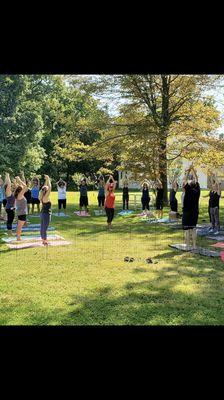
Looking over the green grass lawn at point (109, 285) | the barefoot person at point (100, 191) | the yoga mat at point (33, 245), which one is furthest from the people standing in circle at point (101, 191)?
the yoga mat at point (33, 245)

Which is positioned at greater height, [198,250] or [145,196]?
[145,196]

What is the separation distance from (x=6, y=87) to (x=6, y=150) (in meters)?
1.15

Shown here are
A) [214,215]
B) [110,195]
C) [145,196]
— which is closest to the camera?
[214,215]

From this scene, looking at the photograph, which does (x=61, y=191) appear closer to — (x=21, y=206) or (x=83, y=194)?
(x=83, y=194)

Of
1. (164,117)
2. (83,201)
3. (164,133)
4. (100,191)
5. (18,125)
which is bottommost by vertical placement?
(83,201)

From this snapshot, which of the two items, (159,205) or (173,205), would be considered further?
(159,205)

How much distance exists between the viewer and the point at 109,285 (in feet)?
15.9

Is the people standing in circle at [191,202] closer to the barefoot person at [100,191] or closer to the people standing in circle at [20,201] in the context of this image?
the people standing in circle at [20,201]

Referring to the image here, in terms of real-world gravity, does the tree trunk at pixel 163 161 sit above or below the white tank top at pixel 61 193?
above

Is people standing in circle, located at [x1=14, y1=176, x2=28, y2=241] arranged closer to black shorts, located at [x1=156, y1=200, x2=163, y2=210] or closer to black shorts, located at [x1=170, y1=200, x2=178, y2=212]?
black shorts, located at [x1=170, y1=200, x2=178, y2=212]

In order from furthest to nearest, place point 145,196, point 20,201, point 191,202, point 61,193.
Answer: point 145,196 → point 61,193 → point 20,201 → point 191,202

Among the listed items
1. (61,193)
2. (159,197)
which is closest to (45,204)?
(61,193)

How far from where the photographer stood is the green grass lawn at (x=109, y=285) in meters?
3.88
